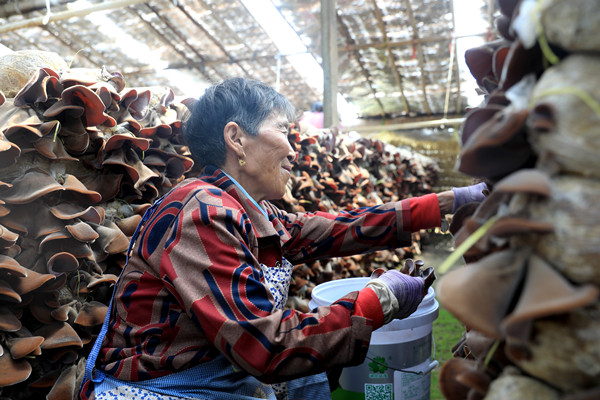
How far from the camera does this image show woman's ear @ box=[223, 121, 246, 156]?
1579 millimetres

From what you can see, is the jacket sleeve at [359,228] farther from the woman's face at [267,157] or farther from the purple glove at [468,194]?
the woman's face at [267,157]

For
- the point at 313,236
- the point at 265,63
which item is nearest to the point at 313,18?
the point at 265,63

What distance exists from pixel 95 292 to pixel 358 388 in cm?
115

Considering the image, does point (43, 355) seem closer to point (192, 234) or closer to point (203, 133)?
point (192, 234)

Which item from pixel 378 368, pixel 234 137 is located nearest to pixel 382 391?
pixel 378 368

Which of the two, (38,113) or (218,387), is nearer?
(218,387)

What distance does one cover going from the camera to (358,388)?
6.37 feet

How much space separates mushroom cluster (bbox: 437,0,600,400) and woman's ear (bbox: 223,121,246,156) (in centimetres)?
106

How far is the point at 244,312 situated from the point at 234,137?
67cm

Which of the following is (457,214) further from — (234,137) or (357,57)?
(357,57)

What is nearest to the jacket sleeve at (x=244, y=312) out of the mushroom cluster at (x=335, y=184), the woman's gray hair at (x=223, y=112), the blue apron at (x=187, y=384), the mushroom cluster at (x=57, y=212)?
the blue apron at (x=187, y=384)

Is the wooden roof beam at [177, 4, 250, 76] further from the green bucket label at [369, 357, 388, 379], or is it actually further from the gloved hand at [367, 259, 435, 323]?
the gloved hand at [367, 259, 435, 323]

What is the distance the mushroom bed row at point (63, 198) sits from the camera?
58.0 inches

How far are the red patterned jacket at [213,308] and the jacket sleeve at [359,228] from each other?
288mm
